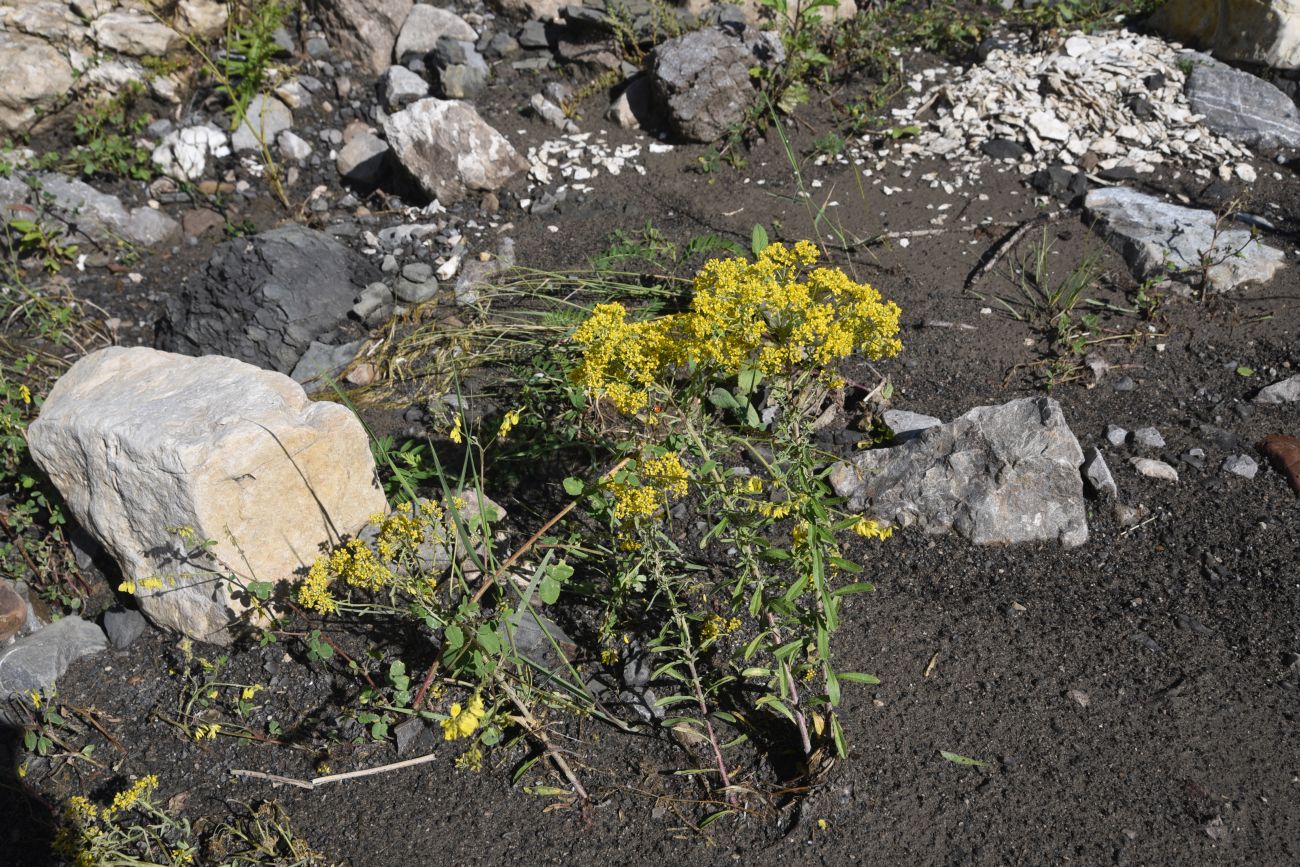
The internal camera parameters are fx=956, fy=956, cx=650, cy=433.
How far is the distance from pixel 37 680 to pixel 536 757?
1748 mm

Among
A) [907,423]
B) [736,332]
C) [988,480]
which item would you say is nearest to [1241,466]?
[988,480]

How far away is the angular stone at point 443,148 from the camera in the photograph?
205 inches

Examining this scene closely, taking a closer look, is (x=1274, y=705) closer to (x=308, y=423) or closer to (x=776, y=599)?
(x=776, y=599)

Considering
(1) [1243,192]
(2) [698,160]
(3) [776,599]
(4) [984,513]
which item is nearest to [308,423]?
(3) [776,599]

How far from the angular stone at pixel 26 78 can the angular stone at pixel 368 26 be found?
1613 millimetres

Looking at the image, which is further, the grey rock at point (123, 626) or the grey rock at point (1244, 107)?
the grey rock at point (1244, 107)

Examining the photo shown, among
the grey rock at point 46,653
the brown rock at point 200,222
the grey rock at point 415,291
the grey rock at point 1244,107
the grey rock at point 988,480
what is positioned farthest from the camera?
the brown rock at point 200,222

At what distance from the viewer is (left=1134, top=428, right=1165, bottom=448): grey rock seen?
141 inches

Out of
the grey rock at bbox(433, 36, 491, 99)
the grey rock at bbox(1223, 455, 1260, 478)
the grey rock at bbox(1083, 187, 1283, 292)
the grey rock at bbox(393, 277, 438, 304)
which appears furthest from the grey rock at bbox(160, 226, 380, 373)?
the grey rock at bbox(1223, 455, 1260, 478)

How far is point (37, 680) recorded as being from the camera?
10.4 feet

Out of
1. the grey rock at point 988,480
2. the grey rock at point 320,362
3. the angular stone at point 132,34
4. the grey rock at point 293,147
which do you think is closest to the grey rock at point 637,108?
the grey rock at point 293,147

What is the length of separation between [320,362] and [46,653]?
1.67 meters

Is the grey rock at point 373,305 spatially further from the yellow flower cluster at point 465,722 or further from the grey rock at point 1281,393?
the grey rock at point 1281,393

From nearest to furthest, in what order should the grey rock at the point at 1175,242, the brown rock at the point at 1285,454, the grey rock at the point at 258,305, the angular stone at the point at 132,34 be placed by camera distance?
the brown rock at the point at 1285,454, the grey rock at the point at 1175,242, the grey rock at the point at 258,305, the angular stone at the point at 132,34
